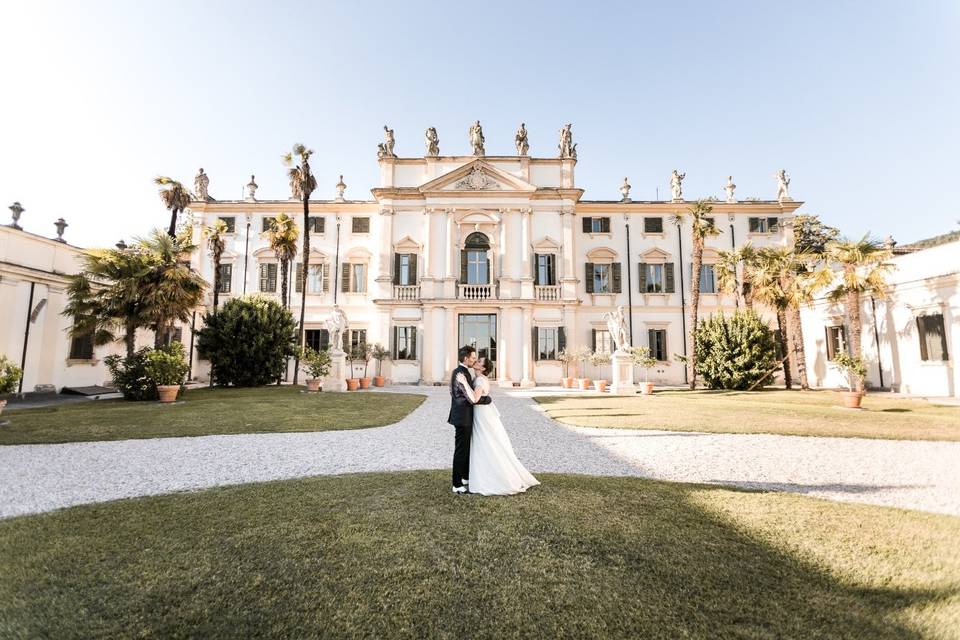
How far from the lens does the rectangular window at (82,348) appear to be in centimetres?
1700

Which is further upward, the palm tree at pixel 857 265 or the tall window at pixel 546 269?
the tall window at pixel 546 269

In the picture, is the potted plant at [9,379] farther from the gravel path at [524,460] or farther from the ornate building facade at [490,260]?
the ornate building facade at [490,260]

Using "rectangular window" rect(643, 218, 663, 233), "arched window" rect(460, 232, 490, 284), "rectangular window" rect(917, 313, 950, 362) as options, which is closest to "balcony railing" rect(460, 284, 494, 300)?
"arched window" rect(460, 232, 490, 284)

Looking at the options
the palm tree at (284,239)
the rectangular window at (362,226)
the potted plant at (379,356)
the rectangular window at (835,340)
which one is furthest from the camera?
the rectangular window at (362,226)

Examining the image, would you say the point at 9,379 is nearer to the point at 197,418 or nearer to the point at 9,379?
the point at 9,379

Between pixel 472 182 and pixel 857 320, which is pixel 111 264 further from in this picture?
pixel 857 320

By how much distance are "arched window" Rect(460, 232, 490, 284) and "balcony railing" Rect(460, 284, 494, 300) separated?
75cm

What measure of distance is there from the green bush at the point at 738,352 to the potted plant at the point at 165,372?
2064 centimetres

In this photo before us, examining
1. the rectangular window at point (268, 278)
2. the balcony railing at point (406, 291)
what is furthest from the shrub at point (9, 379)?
the rectangular window at point (268, 278)

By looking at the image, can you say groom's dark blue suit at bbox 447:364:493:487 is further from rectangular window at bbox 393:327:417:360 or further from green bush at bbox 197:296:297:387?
rectangular window at bbox 393:327:417:360

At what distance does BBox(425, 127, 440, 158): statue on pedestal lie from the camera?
961 inches

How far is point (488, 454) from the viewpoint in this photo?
16.0 ft

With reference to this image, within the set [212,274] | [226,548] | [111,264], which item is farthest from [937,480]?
[212,274]

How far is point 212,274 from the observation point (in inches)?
1003
